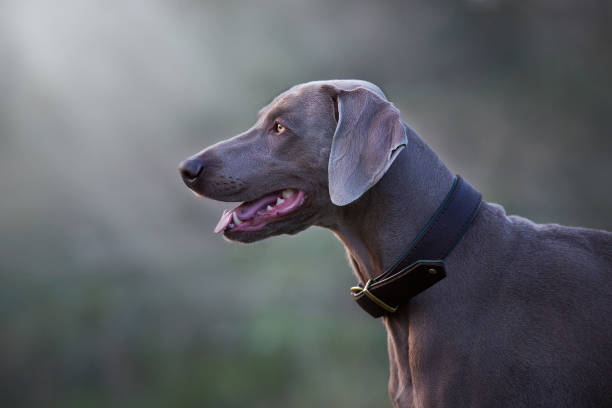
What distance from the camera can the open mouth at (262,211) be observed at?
2125 mm

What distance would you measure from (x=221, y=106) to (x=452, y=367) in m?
6.85

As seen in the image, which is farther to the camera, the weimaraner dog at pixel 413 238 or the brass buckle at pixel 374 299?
the brass buckle at pixel 374 299

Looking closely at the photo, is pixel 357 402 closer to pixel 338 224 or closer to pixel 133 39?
pixel 338 224

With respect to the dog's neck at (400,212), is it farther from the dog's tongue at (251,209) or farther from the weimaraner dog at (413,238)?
the dog's tongue at (251,209)

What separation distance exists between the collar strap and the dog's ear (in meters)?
0.27

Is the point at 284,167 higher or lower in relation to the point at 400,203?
higher

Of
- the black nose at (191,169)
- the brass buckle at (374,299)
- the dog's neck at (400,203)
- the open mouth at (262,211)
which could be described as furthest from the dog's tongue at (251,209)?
the brass buckle at (374,299)

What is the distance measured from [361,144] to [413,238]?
38 cm

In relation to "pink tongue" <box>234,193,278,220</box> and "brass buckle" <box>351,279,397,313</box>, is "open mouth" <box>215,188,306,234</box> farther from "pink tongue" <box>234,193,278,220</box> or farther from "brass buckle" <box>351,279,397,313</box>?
"brass buckle" <box>351,279,397,313</box>

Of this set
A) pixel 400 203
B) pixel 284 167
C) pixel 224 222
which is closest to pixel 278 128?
pixel 284 167

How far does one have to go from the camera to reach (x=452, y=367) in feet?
5.86

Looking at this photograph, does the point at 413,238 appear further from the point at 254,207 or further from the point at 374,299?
the point at 254,207

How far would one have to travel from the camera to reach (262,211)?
7.13ft

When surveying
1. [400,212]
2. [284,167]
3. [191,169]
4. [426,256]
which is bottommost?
[426,256]
